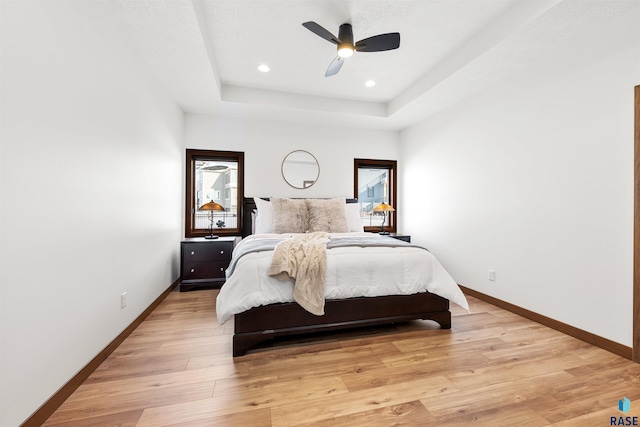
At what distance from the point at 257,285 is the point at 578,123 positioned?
2.93 meters

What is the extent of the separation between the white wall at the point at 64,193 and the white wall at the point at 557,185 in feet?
11.8

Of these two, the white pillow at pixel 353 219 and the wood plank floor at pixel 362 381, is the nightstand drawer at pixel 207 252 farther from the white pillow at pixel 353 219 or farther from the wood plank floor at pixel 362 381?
the white pillow at pixel 353 219

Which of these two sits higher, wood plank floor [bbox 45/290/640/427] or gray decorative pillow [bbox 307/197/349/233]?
gray decorative pillow [bbox 307/197/349/233]

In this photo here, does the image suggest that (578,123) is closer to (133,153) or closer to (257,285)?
(257,285)

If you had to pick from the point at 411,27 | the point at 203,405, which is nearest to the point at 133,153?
the point at 203,405

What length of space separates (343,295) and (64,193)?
189 cm

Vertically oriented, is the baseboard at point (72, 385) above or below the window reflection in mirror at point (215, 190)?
below

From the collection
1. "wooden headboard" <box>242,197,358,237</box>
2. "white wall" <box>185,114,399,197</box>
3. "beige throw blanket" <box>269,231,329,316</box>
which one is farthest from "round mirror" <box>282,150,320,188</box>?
"beige throw blanket" <box>269,231,329,316</box>

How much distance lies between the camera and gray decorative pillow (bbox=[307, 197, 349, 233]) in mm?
3607

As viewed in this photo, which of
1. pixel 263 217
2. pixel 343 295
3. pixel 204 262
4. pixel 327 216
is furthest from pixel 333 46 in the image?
pixel 204 262

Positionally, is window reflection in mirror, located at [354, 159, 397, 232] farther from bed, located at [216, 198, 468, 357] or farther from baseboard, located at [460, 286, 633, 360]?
bed, located at [216, 198, 468, 357]

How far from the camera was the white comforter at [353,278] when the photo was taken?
1.97 meters

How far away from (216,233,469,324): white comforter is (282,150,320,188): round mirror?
2.28 meters

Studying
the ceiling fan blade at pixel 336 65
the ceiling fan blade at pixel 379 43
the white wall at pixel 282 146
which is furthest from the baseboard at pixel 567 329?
the ceiling fan blade at pixel 336 65
